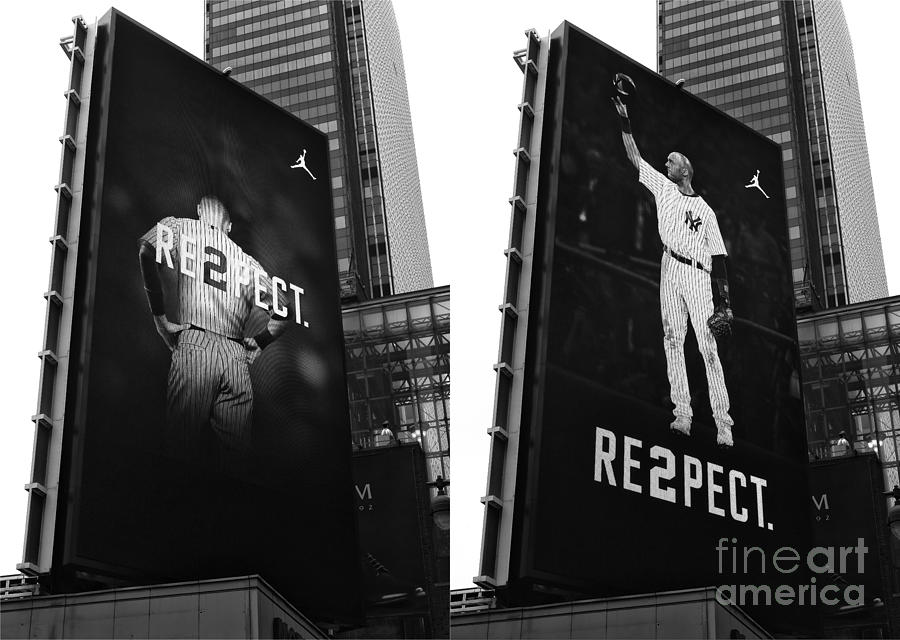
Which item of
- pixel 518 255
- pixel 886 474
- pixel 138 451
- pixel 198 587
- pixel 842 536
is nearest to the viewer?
pixel 198 587

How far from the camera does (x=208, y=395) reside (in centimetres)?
3603

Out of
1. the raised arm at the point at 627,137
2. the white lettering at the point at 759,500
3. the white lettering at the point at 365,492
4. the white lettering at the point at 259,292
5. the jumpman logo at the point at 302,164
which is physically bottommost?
the white lettering at the point at 759,500

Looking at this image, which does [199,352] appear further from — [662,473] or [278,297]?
[662,473]

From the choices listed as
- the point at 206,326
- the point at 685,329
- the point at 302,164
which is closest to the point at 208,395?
the point at 206,326

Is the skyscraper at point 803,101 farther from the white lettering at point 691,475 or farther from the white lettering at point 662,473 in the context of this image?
the white lettering at point 662,473

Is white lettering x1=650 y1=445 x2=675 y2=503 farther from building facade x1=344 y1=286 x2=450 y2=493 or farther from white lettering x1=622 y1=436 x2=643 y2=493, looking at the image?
building facade x1=344 y1=286 x2=450 y2=493

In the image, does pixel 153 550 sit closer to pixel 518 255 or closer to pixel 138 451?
pixel 138 451

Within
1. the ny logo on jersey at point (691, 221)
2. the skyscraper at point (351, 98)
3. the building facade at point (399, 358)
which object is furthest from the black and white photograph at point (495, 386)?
the skyscraper at point (351, 98)

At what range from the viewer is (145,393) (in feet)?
112

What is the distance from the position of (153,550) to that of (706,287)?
15086 millimetres

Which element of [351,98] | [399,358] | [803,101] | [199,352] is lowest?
[199,352]

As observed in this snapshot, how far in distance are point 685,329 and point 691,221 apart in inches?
125

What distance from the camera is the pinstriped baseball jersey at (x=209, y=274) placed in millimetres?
36219

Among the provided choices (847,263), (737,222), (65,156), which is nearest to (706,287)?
(737,222)
